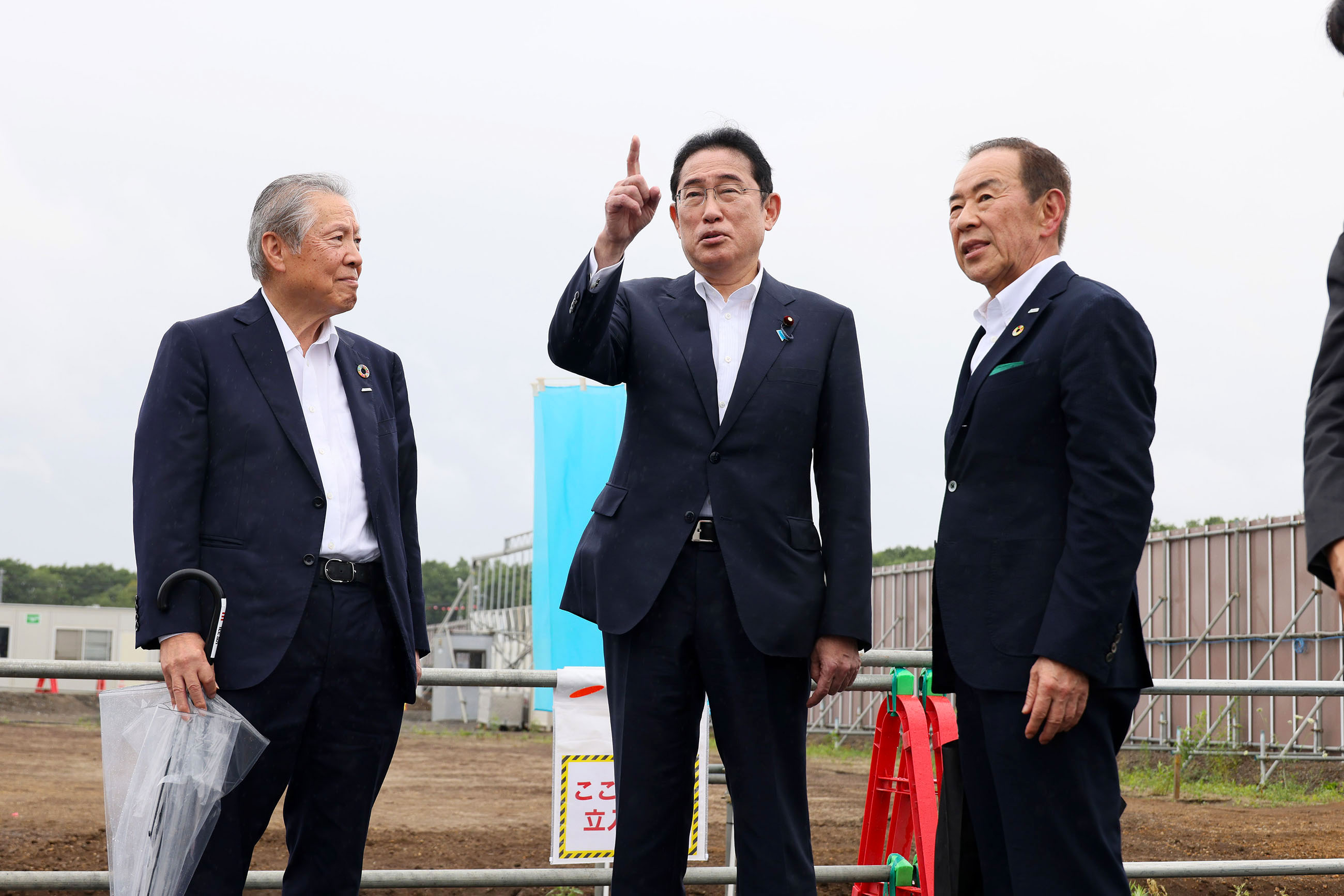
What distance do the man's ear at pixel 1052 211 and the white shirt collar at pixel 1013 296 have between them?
0.21 ft

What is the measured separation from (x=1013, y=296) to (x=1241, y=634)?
1353cm

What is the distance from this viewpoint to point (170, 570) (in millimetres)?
2543

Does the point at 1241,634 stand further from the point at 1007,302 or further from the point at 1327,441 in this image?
the point at 1327,441

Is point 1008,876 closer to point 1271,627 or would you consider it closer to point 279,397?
point 279,397

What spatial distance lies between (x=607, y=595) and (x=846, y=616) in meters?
0.52

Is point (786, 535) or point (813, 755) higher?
point (786, 535)

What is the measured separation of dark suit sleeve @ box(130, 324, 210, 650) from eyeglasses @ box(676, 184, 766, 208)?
47.0 inches

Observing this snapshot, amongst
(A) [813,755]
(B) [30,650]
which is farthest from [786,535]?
(B) [30,650]

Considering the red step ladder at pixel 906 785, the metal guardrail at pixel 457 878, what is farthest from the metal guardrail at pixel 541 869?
the red step ladder at pixel 906 785

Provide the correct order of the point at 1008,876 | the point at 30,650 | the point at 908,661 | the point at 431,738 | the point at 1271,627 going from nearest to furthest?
the point at 1008,876 < the point at 908,661 < the point at 1271,627 < the point at 431,738 < the point at 30,650

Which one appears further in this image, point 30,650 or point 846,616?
point 30,650

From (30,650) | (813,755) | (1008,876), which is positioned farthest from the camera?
(30,650)

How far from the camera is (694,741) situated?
260 centimetres

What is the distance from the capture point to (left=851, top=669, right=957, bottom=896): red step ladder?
3.76 meters
